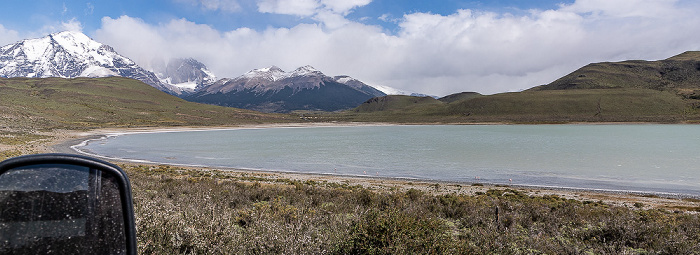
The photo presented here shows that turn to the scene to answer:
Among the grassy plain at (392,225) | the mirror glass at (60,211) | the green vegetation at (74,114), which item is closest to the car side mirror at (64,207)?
the mirror glass at (60,211)

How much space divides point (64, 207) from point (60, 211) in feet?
0.10

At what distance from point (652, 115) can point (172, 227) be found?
587 ft

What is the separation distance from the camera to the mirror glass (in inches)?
58.9

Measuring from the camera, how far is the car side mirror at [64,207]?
4.91 ft

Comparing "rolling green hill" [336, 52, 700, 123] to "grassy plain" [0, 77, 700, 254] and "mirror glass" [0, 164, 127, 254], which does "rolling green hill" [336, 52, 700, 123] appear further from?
"mirror glass" [0, 164, 127, 254]

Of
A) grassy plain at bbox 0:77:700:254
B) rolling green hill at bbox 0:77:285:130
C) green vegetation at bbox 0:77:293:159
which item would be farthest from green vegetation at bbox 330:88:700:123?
grassy plain at bbox 0:77:700:254

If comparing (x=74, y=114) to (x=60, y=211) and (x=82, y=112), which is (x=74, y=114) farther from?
(x=60, y=211)

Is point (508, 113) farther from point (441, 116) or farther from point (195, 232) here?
point (195, 232)

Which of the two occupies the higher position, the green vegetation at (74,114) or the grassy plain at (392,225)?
the green vegetation at (74,114)

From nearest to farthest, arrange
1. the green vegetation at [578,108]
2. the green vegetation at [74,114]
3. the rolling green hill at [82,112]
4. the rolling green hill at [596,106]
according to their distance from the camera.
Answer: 1. the green vegetation at [74,114]
2. the rolling green hill at [82,112]
3. the green vegetation at [578,108]
4. the rolling green hill at [596,106]

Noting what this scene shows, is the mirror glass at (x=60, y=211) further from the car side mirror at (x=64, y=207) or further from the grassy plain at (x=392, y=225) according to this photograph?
the grassy plain at (x=392, y=225)

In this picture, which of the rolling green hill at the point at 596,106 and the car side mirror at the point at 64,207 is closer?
the car side mirror at the point at 64,207

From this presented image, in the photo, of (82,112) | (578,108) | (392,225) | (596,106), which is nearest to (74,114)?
(82,112)

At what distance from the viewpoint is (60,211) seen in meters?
1.65
